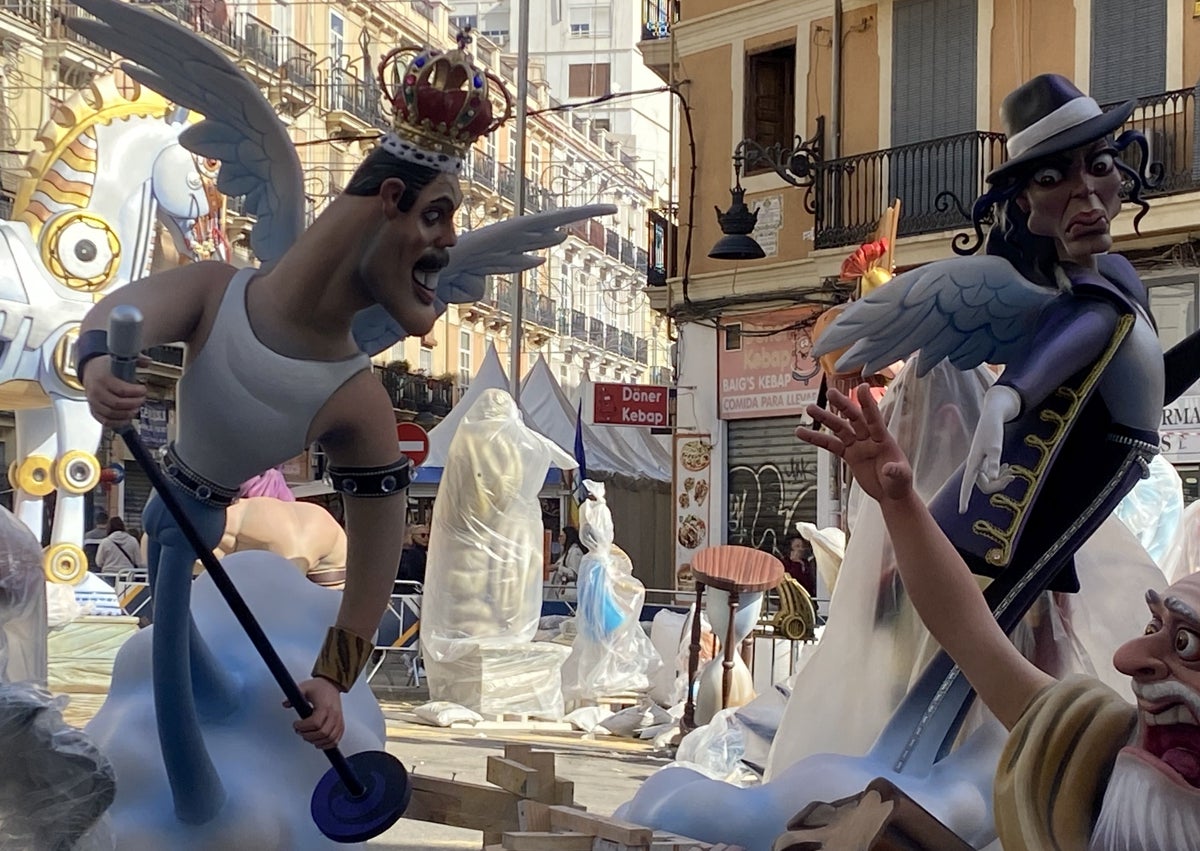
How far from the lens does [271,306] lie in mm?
2516

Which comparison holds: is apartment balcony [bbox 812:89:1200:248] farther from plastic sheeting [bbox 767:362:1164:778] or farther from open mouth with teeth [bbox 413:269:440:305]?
open mouth with teeth [bbox 413:269:440:305]

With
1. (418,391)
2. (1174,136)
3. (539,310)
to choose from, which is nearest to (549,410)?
(1174,136)

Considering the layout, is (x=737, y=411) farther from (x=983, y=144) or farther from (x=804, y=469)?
(x=983, y=144)

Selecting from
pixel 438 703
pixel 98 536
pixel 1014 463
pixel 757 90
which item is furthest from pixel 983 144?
pixel 1014 463

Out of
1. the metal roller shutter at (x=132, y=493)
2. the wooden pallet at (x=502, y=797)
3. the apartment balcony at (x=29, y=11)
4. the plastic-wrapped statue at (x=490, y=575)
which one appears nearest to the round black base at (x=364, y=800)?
the wooden pallet at (x=502, y=797)

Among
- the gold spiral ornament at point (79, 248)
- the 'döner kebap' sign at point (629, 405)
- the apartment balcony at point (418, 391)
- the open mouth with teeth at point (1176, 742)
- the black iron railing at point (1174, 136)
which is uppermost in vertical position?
the black iron railing at point (1174, 136)

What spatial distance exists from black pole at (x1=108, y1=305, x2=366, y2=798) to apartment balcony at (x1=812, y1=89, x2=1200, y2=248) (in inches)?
434

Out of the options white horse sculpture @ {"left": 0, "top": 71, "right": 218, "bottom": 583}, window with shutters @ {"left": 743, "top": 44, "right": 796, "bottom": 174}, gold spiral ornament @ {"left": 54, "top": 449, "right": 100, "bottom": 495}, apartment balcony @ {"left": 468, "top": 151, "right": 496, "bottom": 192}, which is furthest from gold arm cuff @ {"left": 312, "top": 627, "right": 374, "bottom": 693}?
apartment balcony @ {"left": 468, "top": 151, "right": 496, "bottom": 192}

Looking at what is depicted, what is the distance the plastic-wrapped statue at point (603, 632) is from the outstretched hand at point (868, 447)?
7.84 metres

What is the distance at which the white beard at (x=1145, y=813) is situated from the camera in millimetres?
1777

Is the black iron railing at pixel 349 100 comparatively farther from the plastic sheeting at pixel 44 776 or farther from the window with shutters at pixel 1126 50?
the plastic sheeting at pixel 44 776

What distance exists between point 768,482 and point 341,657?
539 inches

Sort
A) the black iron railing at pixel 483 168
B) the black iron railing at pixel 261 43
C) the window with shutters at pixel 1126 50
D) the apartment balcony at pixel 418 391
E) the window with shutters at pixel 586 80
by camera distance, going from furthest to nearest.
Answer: the window with shutters at pixel 586 80, the apartment balcony at pixel 418 391, the black iron railing at pixel 483 168, the black iron railing at pixel 261 43, the window with shutters at pixel 1126 50

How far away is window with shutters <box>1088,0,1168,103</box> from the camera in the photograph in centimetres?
1301
